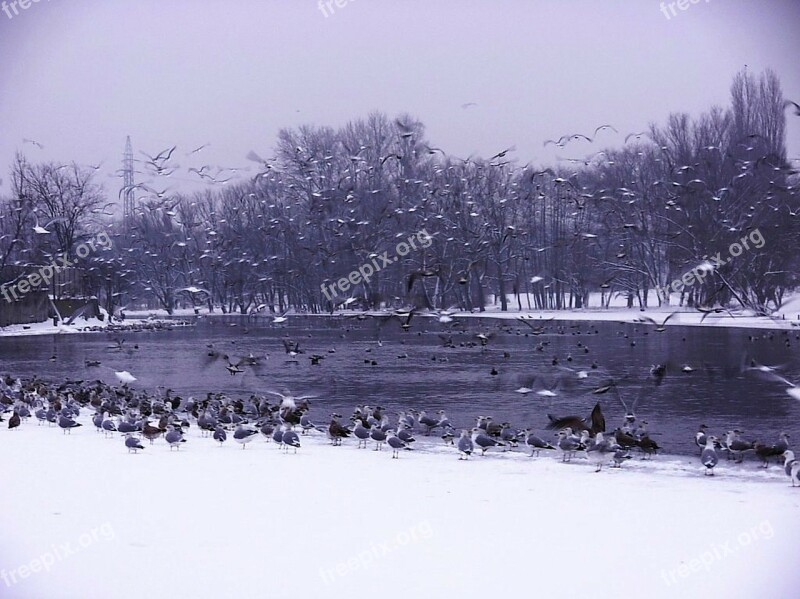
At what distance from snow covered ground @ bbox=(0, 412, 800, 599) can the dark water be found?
395cm

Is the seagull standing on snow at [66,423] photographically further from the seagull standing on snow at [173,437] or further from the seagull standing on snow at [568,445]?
the seagull standing on snow at [568,445]

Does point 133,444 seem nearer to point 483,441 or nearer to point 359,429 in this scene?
point 359,429

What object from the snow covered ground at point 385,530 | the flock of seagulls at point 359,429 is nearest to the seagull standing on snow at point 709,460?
the flock of seagulls at point 359,429

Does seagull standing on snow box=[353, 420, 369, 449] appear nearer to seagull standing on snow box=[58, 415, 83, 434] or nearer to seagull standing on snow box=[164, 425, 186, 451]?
seagull standing on snow box=[164, 425, 186, 451]

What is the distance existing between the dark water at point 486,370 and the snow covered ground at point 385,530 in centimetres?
395

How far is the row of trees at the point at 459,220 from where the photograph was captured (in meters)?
45.3

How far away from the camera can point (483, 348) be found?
30438mm

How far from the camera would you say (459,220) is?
60.0 meters

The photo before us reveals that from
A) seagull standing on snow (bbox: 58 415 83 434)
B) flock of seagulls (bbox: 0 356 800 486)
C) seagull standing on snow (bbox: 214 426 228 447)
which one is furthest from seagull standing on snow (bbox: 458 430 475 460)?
seagull standing on snow (bbox: 58 415 83 434)

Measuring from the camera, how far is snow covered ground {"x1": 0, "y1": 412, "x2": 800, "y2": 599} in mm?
5770

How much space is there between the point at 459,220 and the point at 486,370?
1478 inches

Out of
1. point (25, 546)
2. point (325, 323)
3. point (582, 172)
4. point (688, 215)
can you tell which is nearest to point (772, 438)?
point (25, 546)

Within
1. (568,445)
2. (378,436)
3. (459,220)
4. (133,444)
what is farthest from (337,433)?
(459,220)

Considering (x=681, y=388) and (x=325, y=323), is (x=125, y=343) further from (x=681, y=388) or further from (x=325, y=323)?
(x=681, y=388)
